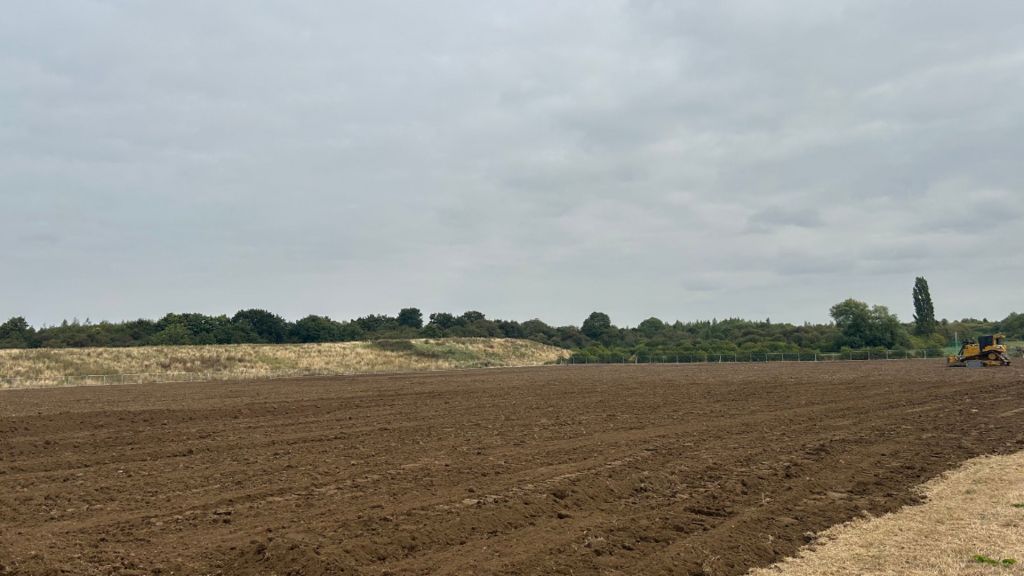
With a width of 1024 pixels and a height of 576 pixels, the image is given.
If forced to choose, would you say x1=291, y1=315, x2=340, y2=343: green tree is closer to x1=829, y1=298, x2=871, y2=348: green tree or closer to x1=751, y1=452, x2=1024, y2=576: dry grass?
x1=829, y1=298, x2=871, y2=348: green tree

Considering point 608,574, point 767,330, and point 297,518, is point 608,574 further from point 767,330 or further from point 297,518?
point 767,330

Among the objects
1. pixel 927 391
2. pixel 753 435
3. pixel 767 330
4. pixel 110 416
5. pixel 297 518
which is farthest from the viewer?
pixel 767 330

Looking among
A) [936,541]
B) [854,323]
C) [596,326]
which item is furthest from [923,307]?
[936,541]

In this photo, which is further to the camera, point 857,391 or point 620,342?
point 620,342

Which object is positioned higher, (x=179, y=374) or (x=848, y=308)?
(x=848, y=308)

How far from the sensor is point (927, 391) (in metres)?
30.1

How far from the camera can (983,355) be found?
170 ft

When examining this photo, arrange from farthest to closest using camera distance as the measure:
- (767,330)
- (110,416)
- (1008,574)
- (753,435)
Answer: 1. (767,330)
2. (110,416)
3. (753,435)
4. (1008,574)

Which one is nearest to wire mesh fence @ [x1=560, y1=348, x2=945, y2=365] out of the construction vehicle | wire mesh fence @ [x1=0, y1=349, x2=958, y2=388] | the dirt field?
wire mesh fence @ [x1=0, y1=349, x2=958, y2=388]

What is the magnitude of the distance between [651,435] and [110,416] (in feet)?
55.1

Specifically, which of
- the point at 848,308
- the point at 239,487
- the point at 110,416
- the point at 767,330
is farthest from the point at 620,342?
the point at 239,487

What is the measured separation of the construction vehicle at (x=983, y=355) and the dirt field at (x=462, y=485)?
33.3 metres

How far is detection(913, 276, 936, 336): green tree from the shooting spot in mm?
116438

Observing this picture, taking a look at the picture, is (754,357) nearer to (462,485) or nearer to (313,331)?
(313,331)
